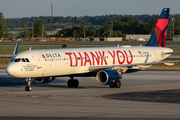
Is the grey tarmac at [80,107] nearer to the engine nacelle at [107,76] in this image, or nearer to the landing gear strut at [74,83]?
the engine nacelle at [107,76]

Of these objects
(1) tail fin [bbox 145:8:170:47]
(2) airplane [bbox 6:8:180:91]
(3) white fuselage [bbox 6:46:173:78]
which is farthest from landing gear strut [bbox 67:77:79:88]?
(1) tail fin [bbox 145:8:170:47]

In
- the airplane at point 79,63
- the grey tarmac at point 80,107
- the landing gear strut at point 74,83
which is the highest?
the airplane at point 79,63

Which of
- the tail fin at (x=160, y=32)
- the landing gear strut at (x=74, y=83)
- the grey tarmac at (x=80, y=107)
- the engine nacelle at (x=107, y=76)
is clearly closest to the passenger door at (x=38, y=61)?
the grey tarmac at (x=80, y=107)

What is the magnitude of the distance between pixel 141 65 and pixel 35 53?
12099 mm

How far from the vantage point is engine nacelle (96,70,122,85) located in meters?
34.3

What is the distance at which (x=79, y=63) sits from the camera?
36.3m

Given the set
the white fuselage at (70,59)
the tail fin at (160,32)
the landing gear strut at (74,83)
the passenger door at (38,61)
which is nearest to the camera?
the white fuselage at (70,59)

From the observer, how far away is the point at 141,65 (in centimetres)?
3762

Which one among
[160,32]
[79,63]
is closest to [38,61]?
[79,63]

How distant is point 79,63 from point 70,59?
1.27 meters

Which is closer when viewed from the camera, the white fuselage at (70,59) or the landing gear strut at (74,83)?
the white fuselage at (70,59)

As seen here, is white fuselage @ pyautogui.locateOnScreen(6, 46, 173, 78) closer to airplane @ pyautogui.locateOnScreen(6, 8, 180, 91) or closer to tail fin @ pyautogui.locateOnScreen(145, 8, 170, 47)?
airplane @ pyautogui.locateOnScreen(6, 8, 180, 91)

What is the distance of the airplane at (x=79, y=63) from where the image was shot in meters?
32.9

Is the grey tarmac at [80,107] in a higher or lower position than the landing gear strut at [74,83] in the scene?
higher
